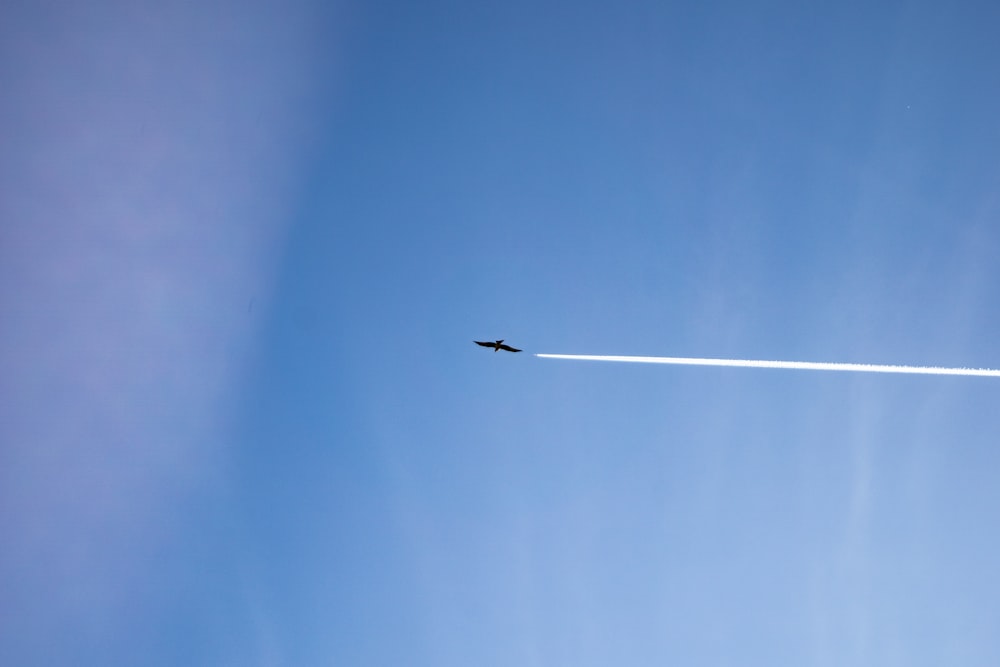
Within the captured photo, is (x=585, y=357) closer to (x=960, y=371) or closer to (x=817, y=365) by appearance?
(x=817, y=365)

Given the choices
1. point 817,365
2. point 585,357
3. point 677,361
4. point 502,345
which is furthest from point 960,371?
point 502,345

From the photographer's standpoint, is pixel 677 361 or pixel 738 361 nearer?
pixel 738 361

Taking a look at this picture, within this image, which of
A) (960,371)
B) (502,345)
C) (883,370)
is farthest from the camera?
(502,345)

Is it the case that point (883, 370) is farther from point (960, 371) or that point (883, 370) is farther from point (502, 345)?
point (502, 345)

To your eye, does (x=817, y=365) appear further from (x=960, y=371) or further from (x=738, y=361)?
(x=960, y=371)

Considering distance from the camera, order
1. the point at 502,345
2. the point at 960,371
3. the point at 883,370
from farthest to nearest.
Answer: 1. the point at 502,345
2. the point at 883,370
3. the point at 960,371

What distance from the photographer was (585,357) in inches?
3607

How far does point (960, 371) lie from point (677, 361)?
28.4 m

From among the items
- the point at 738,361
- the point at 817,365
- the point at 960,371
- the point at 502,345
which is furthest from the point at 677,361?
the point at 960,371

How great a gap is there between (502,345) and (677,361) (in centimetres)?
2069

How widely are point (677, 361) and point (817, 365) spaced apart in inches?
598

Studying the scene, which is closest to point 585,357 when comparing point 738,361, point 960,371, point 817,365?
point 738,361

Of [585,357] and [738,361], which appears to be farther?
[585,357]

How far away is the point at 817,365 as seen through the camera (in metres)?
81.6
